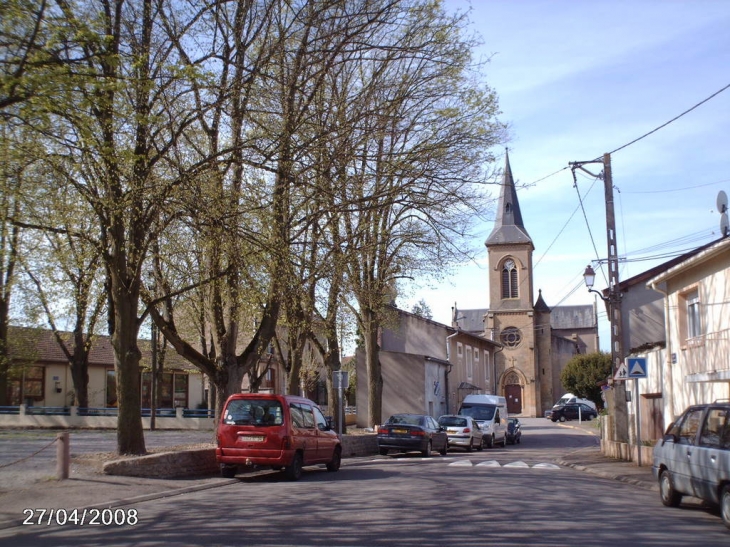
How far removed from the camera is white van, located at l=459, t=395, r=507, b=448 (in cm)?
3478

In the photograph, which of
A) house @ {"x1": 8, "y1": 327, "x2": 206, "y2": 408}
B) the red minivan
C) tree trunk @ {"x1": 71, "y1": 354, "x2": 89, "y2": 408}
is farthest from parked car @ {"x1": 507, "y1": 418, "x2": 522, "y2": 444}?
the red minivan

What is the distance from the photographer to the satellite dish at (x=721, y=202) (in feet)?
68.4

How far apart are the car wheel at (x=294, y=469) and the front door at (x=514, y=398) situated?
219ft

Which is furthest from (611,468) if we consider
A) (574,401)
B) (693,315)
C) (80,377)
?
(574,401)

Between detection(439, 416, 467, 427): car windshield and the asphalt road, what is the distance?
14.7 meters

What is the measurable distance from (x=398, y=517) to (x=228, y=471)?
6525mm

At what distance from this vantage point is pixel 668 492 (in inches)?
516

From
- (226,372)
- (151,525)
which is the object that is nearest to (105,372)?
(226,372)

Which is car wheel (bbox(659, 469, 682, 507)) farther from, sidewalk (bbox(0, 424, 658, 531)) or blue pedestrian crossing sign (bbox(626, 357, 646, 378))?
blue pedestrian crossing sign (bbox(626, 357, 646, 378))

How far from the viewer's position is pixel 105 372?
1922 inches

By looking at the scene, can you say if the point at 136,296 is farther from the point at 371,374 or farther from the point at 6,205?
the point at 371,374

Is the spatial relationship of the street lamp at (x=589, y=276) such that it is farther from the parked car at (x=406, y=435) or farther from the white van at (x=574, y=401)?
Answer: the white van at (x=574, y=401)

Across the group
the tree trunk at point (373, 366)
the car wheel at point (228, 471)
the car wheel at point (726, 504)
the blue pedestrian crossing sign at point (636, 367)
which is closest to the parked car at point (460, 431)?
the tree trunk at point (373, 366)

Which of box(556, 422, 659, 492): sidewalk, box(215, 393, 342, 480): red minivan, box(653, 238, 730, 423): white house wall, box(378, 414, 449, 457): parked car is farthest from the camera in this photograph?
box(378, 414, 449, 457): parked car
